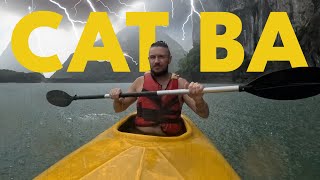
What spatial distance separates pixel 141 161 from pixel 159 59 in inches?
56.8

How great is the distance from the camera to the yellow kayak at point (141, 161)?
10.1 ft

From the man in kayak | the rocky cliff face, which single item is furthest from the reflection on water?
the rocky cliff face

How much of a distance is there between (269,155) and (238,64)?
5681cm

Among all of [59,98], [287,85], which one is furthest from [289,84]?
[59,98]

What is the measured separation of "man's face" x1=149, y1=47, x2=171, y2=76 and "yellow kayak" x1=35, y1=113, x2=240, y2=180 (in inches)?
35.2

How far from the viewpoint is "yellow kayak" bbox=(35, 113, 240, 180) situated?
3.08m

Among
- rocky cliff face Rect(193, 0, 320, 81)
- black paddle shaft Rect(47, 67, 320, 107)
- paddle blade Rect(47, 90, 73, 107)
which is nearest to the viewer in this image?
black paddle shaft Rect(47, 67, 320, 107)

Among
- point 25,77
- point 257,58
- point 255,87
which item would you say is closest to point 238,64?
point 257,58

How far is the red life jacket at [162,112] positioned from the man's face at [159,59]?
8.1 inches

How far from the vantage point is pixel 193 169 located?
330 centimetres

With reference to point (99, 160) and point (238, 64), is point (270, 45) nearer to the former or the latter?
point (238, 64)

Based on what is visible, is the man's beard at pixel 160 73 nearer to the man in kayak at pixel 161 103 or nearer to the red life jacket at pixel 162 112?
the man in kayak at pixel 161 103

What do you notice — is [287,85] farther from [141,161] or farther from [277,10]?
[277,10]

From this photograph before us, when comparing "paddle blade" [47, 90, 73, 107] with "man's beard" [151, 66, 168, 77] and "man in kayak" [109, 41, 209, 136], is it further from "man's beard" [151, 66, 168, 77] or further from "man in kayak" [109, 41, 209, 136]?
"man's beard" [151, 66, 168, 77]
